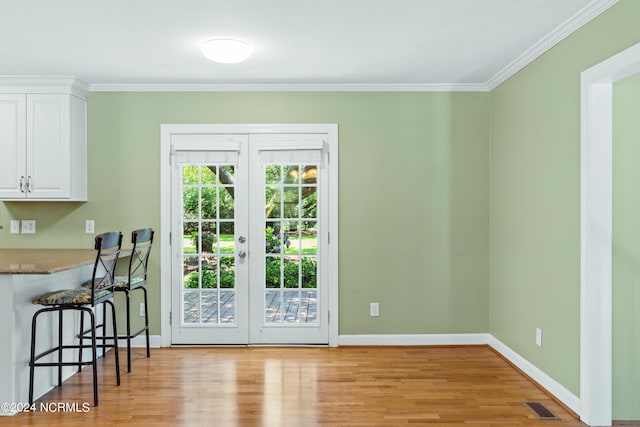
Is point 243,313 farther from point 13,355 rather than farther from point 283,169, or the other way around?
point 13,355

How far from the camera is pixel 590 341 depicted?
2.87 meters

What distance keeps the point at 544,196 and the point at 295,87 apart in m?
2.42

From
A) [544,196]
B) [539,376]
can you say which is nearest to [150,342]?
[539,376]

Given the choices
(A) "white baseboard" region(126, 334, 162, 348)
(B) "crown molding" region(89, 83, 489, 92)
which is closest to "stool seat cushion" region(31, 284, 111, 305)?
(A) "white baseboard" region(126, 334, 162, 348)

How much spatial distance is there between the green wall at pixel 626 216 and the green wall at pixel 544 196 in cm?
21

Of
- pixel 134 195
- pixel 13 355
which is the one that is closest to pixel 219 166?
pixel 134 195

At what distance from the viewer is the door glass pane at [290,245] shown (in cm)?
456

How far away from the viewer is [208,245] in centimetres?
457

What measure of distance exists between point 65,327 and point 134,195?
139 cm

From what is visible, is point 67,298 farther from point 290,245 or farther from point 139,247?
point 290,245

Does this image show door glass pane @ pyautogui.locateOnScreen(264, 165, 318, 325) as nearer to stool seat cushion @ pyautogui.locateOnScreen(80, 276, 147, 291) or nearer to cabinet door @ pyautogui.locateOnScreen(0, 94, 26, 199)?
stool seat cushion @ pyautogui.locateOnScreen(80, 276, 147, 291)

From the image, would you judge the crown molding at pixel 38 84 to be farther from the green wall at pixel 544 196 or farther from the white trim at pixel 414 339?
the green wall at pixel 544 196

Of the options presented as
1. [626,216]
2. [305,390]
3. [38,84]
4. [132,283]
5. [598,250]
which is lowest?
[305,390]

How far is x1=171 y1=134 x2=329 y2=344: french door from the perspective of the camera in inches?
179
